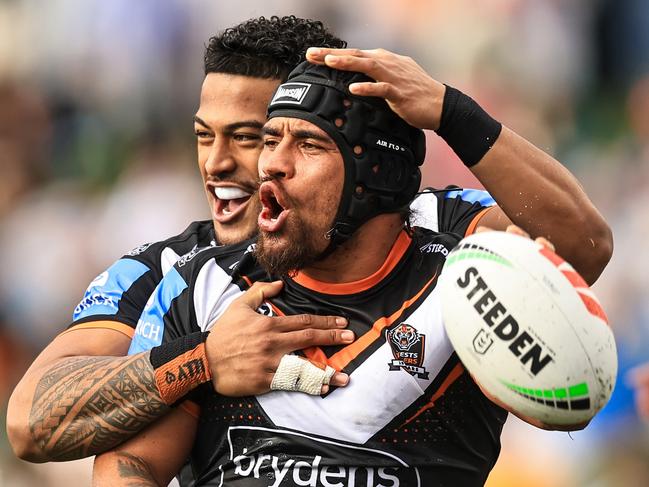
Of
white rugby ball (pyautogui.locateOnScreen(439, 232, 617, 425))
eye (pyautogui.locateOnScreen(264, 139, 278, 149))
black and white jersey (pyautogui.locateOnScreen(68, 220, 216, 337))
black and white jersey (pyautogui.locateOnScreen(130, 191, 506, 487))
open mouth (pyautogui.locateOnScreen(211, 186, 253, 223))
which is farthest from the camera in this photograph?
open mouth (pyautogui.locateOnScreen(211, 186, 253, 223))

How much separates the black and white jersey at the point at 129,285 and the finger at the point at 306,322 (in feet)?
3.18

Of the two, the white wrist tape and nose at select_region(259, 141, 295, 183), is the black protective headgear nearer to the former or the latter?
nose at select_region(259, 141, 295, 183)

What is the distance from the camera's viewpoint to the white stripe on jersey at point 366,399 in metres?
3.91

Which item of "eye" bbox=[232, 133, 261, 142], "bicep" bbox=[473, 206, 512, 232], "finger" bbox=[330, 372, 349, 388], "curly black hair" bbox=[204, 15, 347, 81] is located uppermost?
"curly black hair" bbox=[204, 15, 347, 81]

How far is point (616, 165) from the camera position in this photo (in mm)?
7504

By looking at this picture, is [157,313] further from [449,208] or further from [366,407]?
[449,208]

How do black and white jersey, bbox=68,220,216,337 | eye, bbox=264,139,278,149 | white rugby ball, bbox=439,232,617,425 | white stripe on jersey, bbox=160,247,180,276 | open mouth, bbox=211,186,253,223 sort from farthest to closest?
open mouth, bbox=211,186,253,223 < white stripe on jersey, bbox=160,247,180,276 < black and white jersey, bbox=68,220,216,337 < eye, bbox=264,139,278,149 < white rugby ball, bbox=439,232,617,425

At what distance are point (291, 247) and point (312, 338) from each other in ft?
1.09

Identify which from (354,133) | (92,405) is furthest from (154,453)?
(354,133)

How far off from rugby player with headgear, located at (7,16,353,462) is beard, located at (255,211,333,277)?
0.19 m

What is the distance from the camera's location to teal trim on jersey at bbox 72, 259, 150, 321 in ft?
Result: 16.0

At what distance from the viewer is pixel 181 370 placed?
158 inches

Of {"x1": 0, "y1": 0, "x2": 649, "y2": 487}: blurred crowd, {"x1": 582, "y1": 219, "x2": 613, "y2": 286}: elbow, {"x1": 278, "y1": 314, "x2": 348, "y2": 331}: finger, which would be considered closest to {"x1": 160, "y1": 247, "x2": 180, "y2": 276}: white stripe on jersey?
{"x1": 278, "y1": 314, "x2": 348, "y2": 331}: finger

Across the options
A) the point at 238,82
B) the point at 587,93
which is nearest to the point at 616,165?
the point at 587,93
